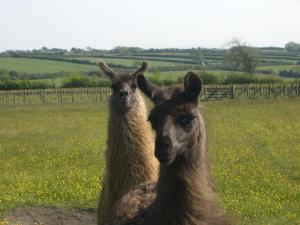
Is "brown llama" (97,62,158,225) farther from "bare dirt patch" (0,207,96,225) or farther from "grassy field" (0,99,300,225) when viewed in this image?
"bare dirt patch" (0,207,96,225)

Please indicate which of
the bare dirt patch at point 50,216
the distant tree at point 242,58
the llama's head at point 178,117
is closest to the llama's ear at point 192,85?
the llama's head at point 178,117

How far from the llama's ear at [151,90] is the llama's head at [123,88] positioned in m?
3.04

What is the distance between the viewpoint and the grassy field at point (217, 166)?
34.8ft

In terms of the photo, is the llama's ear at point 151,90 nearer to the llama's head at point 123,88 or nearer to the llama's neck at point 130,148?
the llama's neck at point 130,148

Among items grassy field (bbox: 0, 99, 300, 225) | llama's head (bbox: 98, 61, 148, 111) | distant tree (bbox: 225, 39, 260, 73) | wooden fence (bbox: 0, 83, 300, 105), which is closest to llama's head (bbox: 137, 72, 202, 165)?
grassy field (bbox: 0, 99, 300, 225)

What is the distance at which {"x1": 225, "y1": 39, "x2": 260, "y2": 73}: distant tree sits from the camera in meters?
79.9

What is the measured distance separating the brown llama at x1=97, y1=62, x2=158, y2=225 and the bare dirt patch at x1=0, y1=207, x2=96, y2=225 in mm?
2678

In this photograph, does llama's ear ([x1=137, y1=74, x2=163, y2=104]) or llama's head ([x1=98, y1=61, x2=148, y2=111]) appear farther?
llama's head ([x1=98, y1=61, x2=148, y2=111])

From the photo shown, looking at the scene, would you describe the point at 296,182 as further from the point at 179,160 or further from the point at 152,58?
the point at 152,58

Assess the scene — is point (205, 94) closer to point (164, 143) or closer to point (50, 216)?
point (50, 216)

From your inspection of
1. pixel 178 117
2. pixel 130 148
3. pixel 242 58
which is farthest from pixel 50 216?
pixel 242 58

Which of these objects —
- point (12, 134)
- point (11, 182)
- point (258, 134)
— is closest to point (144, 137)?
point (11, 182)

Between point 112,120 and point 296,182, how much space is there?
655cm

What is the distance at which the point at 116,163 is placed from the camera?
7219mm
